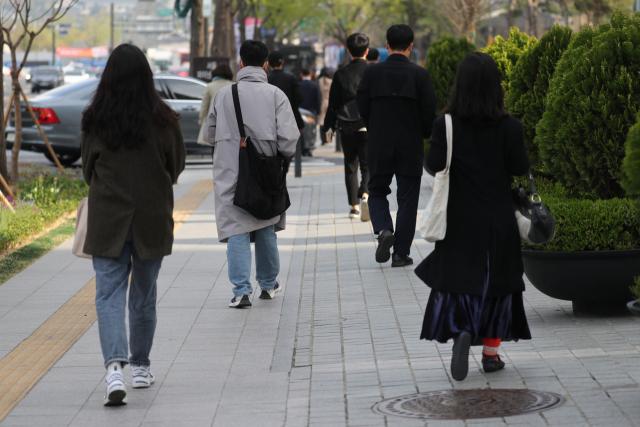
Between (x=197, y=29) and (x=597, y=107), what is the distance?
19307mm

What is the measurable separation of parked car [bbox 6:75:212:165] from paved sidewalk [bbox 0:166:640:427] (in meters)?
8.94

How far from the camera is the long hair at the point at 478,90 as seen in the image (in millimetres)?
4191

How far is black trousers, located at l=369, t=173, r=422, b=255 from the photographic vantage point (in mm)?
7180

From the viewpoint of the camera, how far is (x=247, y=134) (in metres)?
5.93

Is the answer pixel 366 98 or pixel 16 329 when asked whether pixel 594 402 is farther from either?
pixel 366 98

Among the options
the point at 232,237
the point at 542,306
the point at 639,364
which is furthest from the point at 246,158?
the point at 639,364

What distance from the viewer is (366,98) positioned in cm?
738

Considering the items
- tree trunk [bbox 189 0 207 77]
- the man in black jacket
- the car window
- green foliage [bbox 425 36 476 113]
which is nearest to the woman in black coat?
the man in black jacket

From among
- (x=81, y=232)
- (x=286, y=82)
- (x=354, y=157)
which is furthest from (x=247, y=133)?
(x=286, y=82)

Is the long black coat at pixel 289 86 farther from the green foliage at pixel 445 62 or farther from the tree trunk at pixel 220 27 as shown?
the tree trunk at pixel 220 27

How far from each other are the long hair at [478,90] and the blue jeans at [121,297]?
64.4 inches

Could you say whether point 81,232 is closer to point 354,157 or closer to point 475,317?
point 475,317

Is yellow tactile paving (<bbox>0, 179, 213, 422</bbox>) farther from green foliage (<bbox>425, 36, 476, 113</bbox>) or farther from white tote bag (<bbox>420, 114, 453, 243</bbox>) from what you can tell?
green foliage (<bbox>425, 36, 476, 113</bbox>)

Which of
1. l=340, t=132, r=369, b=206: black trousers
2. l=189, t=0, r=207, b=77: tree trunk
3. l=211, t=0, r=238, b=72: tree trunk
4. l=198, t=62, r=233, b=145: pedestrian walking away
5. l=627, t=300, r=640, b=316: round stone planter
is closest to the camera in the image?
l=627, t=300, r=640, b=316: round stone planter
